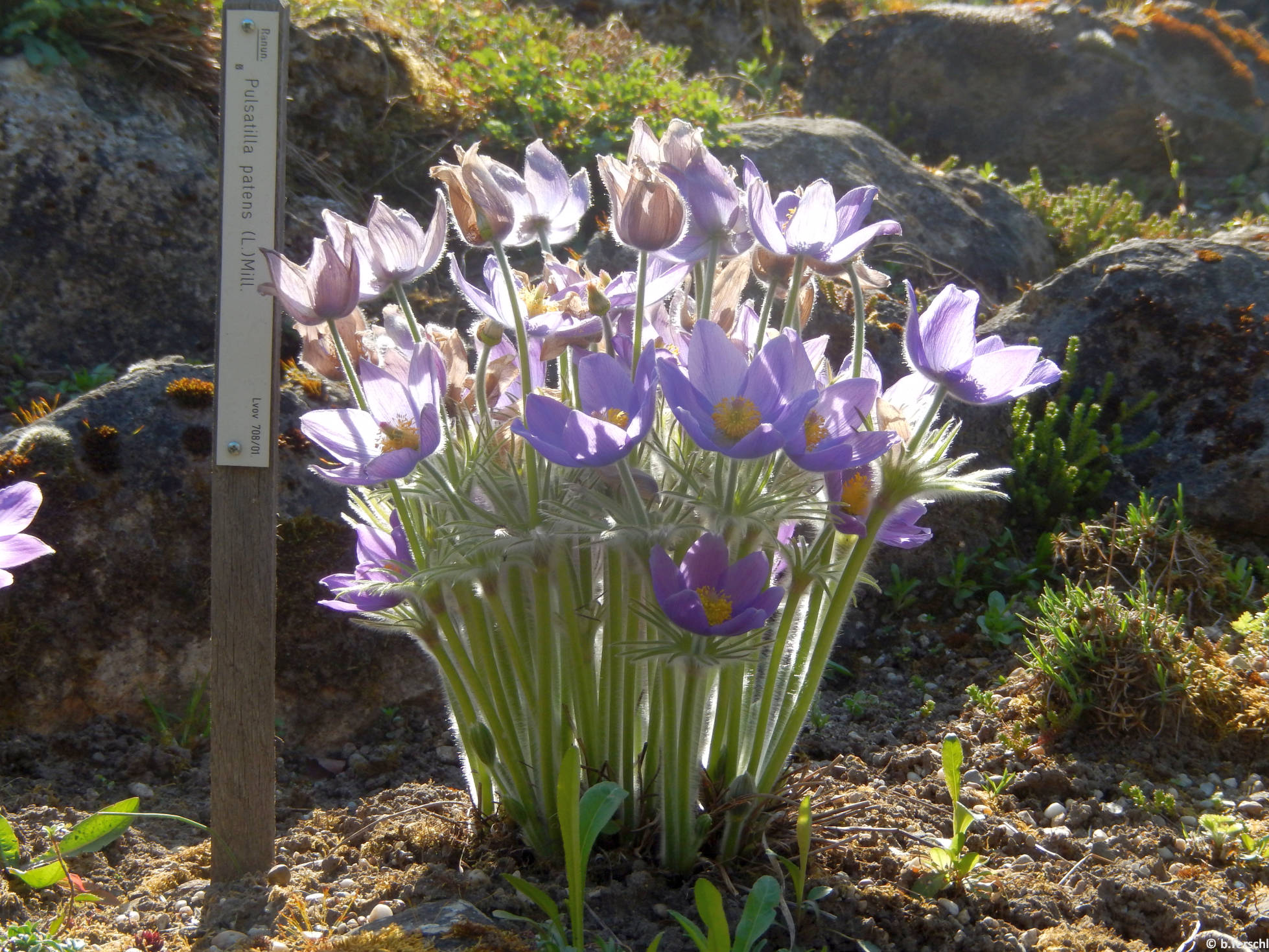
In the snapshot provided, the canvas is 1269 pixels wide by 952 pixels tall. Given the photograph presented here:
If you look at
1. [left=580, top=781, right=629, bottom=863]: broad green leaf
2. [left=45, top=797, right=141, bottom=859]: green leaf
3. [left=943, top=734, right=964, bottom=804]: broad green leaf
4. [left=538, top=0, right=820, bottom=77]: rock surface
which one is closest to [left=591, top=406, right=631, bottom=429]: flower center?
[left=580, top=781, right=629, bottom=863]: broad green leaf

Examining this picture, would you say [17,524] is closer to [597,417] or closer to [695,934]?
[597,417]

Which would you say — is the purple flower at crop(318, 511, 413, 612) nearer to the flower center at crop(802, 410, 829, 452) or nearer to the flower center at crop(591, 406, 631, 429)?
the flower center at crop(591, 406, 631, 429)

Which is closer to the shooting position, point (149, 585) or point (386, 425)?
point (386, 425)

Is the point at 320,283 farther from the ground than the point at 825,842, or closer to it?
farther from the ground

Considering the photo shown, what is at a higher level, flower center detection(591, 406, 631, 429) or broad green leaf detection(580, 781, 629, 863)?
flower center detection(591, 406, 631, 429)

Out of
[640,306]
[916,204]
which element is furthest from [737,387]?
[916,204]

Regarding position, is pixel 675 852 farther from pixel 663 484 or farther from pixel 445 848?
pixel 663 484

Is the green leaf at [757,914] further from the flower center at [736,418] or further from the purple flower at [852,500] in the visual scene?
the flower center at [736,418]
